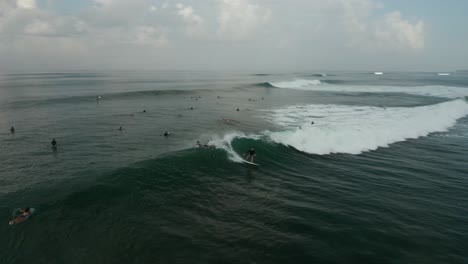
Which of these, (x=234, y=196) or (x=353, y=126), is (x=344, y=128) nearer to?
(x=353, y=126)

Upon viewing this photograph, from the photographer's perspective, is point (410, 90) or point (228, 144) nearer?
point (228, 144)

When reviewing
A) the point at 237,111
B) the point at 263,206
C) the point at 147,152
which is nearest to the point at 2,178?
the point at 147,152

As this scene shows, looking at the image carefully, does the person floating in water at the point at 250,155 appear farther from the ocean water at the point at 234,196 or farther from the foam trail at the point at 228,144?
the ocean water at the point at 234,196

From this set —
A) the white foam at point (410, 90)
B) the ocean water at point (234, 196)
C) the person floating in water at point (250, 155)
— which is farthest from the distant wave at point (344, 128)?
the white foam at point (410, 90)

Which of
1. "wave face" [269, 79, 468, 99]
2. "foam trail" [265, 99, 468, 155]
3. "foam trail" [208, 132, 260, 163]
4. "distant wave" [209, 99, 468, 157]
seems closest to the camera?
"foam trail" [208, 132, 260, 163]

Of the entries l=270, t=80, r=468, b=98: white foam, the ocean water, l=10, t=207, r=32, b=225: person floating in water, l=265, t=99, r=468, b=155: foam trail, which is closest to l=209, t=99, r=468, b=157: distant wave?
l=265, t=99, r=468, b=155: foam trail

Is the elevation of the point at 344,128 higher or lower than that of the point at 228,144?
higher

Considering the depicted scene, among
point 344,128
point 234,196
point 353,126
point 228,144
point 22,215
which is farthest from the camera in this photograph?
point 353,126

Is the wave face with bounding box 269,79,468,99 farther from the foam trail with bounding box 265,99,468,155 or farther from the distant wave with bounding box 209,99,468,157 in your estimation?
the distant wave with bounding box 209,99,468,157

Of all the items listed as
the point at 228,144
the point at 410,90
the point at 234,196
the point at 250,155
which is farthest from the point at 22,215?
the point at 410,90
